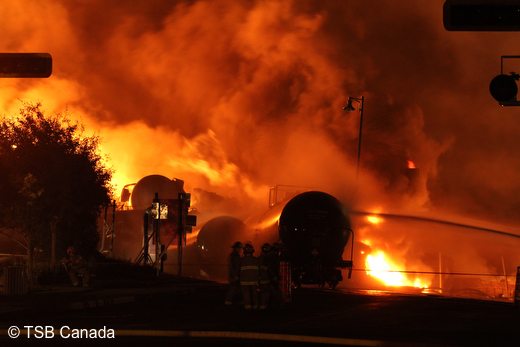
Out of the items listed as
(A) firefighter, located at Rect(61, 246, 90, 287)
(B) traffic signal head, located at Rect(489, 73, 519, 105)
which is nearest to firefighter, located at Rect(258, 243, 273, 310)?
(B) traffic signal head, located at Rect(489, 73, 519, 105)

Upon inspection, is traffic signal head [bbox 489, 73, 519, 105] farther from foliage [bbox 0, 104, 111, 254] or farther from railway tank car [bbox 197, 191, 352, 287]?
foliage [bbox 0, 104, 111, 254]

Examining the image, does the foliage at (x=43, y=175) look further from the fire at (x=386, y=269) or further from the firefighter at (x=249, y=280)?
the fire at (x=386, y=269)

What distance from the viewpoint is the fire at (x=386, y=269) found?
126 ft

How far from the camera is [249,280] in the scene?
17938mm

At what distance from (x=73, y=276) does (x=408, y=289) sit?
50.9 ft

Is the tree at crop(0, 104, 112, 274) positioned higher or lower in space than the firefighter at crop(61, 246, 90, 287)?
higher

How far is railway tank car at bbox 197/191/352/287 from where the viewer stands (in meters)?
28.2

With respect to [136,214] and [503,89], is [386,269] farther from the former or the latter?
[503,89]

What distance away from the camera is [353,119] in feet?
183

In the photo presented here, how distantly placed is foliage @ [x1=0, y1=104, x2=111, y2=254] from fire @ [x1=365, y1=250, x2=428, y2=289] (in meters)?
12.9

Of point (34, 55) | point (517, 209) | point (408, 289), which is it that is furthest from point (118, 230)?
point (34, 55)

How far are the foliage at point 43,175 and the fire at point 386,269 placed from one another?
12926 millimetres

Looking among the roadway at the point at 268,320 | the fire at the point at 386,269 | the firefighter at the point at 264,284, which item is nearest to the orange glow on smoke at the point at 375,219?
the fire at the point at 386,269

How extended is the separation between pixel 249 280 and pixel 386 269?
895 inches
